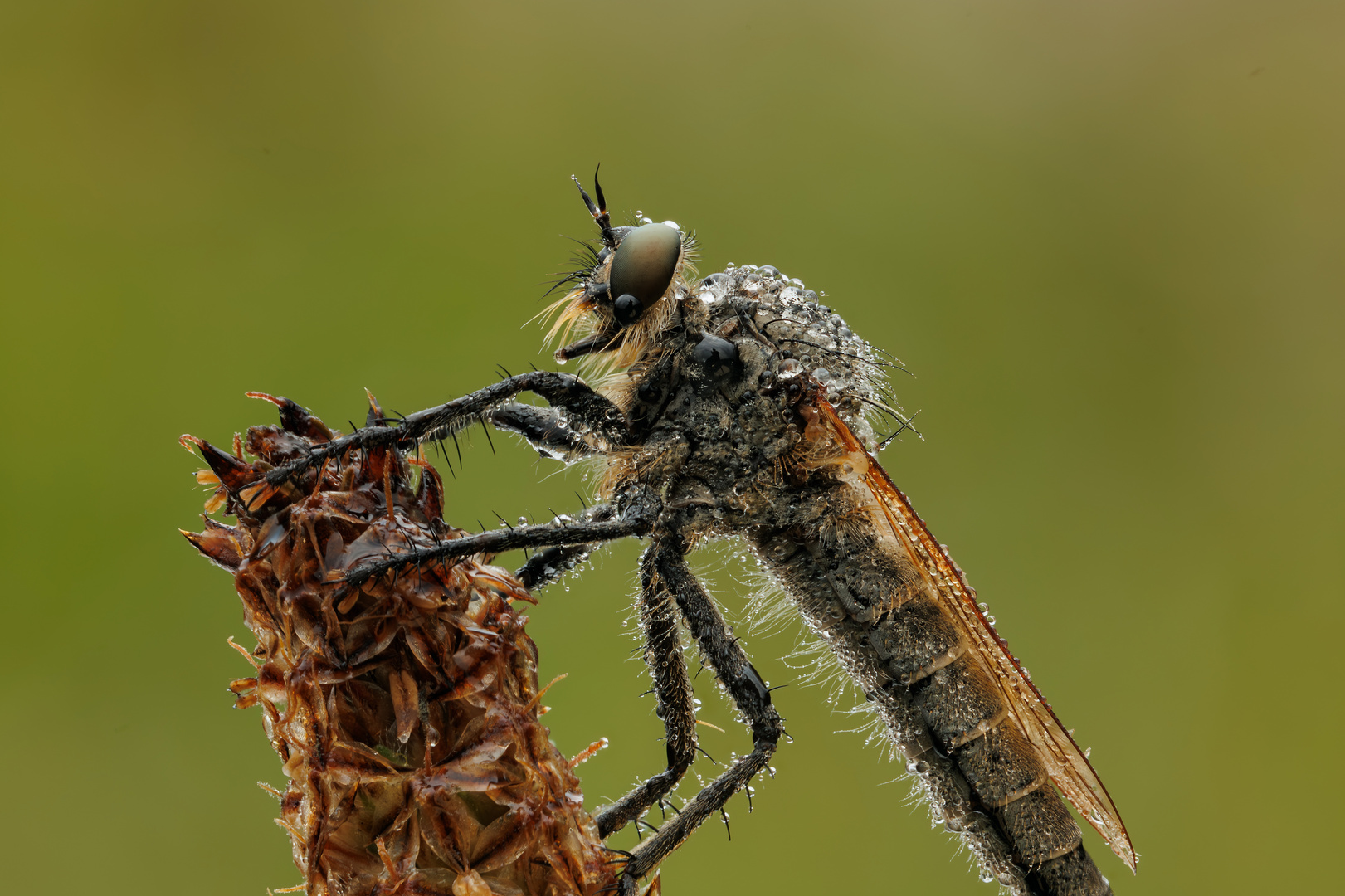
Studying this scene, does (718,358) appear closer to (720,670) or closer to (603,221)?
(603,221)

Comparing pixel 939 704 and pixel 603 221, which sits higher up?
pixel 603 221

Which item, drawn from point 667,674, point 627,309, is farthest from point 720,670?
point 627,309

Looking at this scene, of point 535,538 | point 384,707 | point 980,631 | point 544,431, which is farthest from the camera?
point 544,431

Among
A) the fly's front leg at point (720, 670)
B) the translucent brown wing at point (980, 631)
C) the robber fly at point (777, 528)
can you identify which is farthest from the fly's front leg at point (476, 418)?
the translucent brown wing at point (980, 631)

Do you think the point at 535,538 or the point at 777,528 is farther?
the point at 777,528

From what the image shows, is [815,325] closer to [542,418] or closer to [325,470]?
[542,418]

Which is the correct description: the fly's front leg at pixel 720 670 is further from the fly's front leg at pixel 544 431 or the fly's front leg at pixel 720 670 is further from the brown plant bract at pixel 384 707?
the brown plant bract at pixel 384 707

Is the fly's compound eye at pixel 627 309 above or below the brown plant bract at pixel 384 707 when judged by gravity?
above
